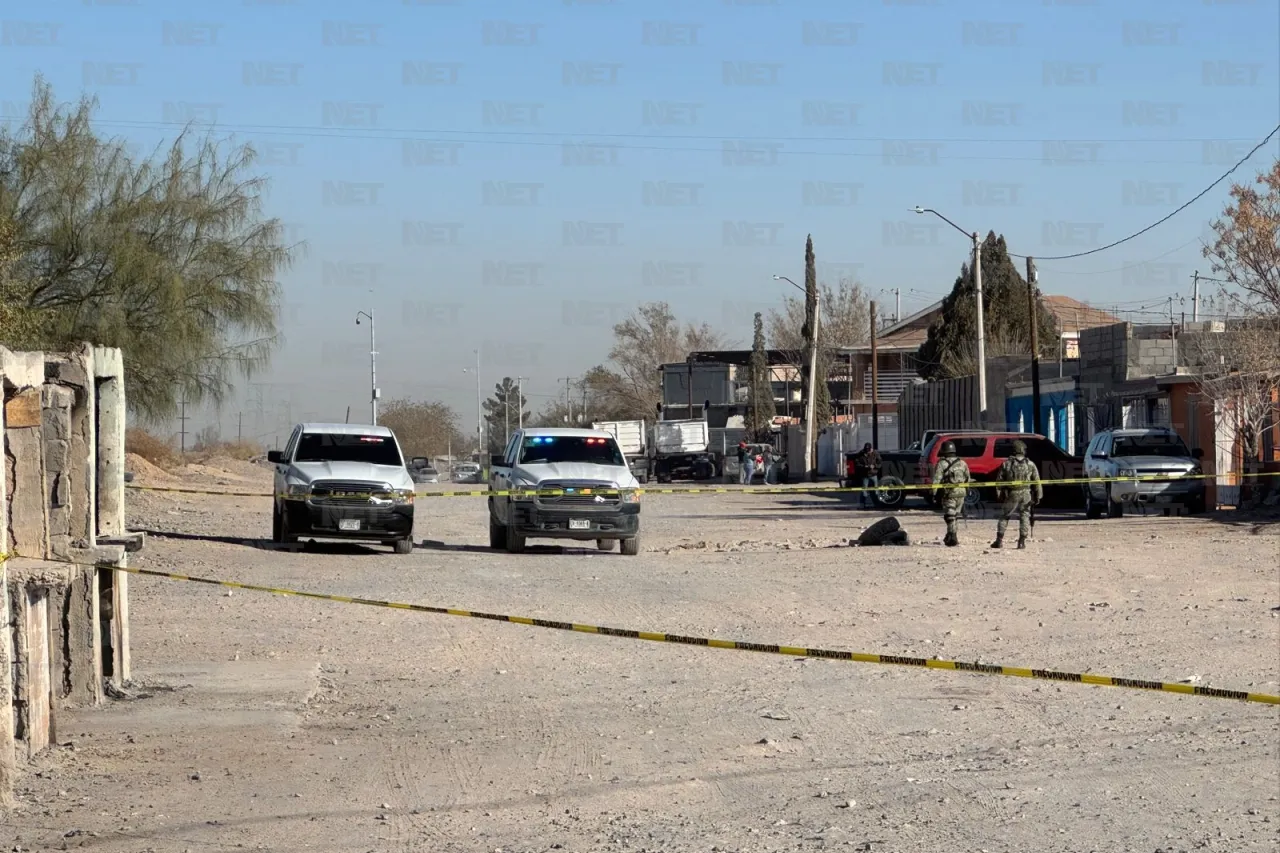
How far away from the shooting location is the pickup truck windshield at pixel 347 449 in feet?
80.9

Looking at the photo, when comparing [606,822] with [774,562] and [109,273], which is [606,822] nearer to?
[774,562]

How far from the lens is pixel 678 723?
10.8 m

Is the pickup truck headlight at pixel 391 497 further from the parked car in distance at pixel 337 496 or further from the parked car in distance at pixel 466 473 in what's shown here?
the parked car in distance at pixel 466 473

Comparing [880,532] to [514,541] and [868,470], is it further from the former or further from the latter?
[868,470]

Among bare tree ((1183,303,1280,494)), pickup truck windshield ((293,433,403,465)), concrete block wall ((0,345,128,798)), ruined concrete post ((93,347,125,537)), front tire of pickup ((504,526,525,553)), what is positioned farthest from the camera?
bare tree ((1183,303,1280,494))

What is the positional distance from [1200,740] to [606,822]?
4467mm

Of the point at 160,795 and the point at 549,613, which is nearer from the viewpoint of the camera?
the point at 160,795

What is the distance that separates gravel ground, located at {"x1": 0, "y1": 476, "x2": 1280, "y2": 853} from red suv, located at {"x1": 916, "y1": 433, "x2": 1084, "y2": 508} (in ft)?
48.4

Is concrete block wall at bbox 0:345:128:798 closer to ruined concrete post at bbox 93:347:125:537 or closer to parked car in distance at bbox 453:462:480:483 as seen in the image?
ruined concrete post at bbox 93:347:125:537

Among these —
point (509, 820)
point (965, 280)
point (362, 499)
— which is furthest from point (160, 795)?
point (965, 280)

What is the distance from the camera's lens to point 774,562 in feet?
74.9

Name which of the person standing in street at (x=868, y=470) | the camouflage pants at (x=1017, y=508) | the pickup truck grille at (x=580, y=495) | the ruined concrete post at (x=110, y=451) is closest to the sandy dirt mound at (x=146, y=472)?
the person standing in street at (x=868, y=470)

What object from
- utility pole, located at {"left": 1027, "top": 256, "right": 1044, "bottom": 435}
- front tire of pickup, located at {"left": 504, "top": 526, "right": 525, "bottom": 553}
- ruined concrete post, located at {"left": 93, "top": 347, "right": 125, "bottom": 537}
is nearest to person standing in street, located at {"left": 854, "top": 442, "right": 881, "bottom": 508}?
utility pole, located at {"left": 1027, "top": 256, "right": 1044, "bottom": 435}

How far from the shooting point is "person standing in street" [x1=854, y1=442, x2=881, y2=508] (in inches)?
1538
